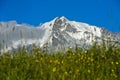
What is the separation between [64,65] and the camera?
8.98 m

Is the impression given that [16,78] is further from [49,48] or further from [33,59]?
[49,48]

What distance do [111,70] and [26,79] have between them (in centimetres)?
187

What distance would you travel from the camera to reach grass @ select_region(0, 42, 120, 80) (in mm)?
8469

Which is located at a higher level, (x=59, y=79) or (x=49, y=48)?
(x=49, y=48)

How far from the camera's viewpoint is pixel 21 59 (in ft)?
32.3

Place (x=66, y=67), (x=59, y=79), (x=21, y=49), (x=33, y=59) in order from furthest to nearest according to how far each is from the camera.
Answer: (x=21, y=49) → (x=33, y=59) → (x=66, y=67) → (x=59, y=79)

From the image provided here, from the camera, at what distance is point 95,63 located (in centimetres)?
952

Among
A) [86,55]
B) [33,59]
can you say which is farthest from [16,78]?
[86,55]

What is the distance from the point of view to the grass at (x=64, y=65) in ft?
27.8

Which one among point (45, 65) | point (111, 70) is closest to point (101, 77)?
point (111, 70)

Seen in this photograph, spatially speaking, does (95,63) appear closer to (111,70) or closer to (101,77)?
(111,70)

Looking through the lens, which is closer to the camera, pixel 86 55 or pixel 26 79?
pixel 26 79

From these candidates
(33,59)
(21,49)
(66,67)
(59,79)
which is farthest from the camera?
(21,49)

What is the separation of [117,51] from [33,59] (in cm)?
207
